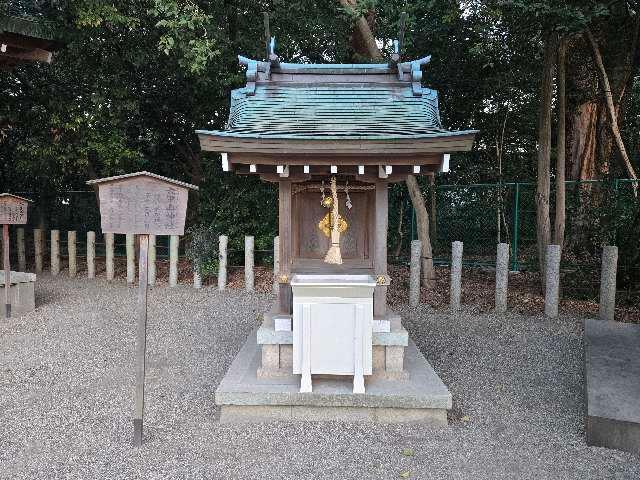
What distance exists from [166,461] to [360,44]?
745 centimetres

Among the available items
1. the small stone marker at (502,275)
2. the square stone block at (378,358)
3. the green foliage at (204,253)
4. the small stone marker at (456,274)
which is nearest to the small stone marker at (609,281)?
the small stone marker at (502,275)

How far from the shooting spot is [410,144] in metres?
3.69

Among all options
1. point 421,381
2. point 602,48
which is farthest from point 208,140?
point 602,48

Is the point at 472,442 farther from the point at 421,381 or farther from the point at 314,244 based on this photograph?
the point at 314,244

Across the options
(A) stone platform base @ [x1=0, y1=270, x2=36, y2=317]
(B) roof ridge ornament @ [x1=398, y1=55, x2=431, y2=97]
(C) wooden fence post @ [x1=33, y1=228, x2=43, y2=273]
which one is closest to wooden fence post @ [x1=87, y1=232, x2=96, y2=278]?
(C) wooden fence post @ [x1=33, y1=228, x2=43, y2=273]

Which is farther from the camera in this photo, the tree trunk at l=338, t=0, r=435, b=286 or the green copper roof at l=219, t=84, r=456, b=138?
the tree trunk at l=338, t=0, r=435, b=286

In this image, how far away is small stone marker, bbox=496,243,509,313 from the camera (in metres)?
6.69

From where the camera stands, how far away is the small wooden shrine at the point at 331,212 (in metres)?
3.48

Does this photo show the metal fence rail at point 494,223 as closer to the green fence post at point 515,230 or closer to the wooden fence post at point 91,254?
the green fence post at point 515,230

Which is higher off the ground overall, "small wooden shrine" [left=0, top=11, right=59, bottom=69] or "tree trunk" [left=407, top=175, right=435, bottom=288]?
"small wooden shrine" [left=0, top=11, right=59, bottom=69]

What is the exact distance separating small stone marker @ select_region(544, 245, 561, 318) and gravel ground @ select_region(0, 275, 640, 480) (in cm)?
40

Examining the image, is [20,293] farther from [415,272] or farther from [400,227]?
[400,227]

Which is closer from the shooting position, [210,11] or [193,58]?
[193,58]

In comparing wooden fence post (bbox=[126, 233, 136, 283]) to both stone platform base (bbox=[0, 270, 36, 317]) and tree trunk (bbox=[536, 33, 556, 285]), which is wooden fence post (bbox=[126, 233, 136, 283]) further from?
tree trunk (bbox=[536, 33, 556, 285])
